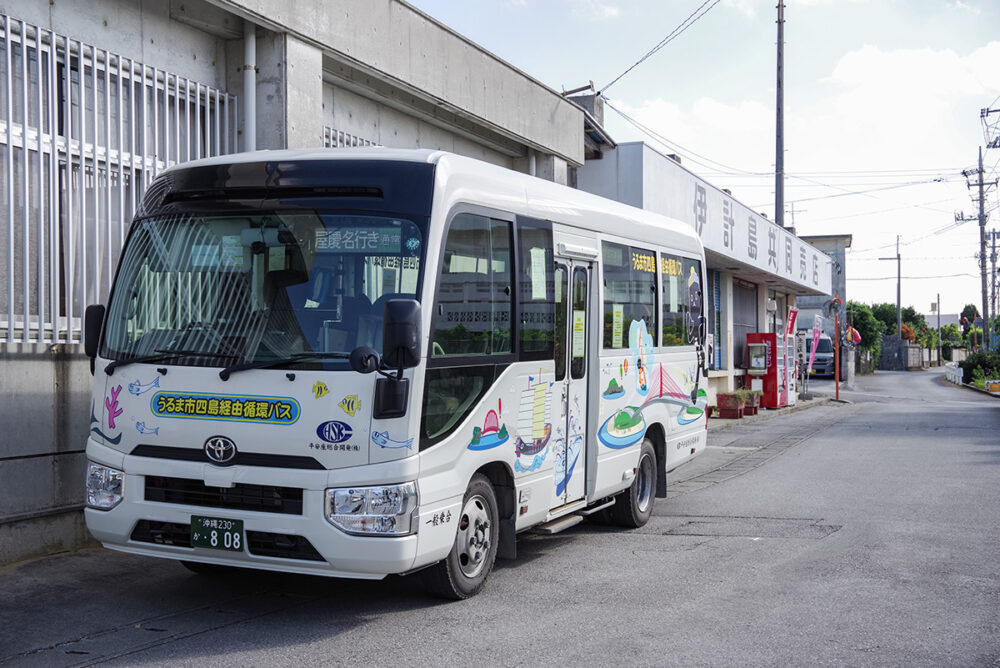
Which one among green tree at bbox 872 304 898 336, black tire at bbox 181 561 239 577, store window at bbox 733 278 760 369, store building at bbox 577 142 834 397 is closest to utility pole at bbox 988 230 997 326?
green tree at bbox 872 304 898 336

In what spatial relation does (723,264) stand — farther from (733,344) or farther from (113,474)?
(113,474)

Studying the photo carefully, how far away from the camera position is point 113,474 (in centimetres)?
615

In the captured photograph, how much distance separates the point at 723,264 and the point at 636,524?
17208mm

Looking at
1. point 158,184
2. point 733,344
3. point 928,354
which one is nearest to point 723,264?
point 733,344

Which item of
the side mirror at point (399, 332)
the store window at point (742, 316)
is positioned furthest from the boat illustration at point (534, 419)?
the store window at point (742, 316)

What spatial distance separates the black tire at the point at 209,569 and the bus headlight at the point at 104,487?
3.05 ft

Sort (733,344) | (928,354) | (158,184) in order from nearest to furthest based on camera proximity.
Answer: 1. (158,184)
2. (733,344)
3. (928,354)

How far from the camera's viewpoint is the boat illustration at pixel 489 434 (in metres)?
6.53

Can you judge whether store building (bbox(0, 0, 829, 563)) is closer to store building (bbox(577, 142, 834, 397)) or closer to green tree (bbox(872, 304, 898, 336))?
store building (bbox(577, 142, 834, 397))

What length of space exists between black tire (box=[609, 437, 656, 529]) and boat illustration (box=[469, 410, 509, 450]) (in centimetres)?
285

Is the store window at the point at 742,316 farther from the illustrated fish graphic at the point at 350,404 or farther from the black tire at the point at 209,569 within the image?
the illustrated fish graphic at the point at 350,404

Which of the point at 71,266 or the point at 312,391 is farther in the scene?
the point at 71,266

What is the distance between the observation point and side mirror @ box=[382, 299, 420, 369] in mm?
5512

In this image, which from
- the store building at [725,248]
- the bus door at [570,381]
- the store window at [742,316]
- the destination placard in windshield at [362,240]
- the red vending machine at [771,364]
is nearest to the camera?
the destination placard in windshield at [362,240]
